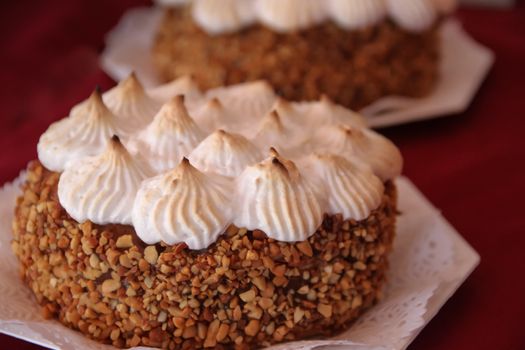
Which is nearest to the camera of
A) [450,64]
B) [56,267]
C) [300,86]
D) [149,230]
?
[149,230]

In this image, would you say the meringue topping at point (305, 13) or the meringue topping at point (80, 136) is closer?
the meringue topping at point (80, 136)

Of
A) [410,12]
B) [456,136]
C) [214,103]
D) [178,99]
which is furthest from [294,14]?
[178,99]

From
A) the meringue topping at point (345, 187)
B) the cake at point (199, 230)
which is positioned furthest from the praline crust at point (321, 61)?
the meringue topping at point (345, 187)

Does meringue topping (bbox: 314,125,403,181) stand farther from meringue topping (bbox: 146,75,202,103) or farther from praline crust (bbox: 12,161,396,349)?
meringue topping (bbox: 146,75,202,103)

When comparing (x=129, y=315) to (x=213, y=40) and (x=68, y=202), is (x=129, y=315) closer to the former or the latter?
(x=68, y=202)

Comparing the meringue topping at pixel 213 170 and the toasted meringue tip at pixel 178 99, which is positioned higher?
the toasted meringue tip at pixel 178 99

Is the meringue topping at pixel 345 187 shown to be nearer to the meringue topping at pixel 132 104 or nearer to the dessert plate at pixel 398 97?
the meringue topping at pixel 132 104

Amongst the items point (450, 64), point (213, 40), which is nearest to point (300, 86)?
point (213, 40)
